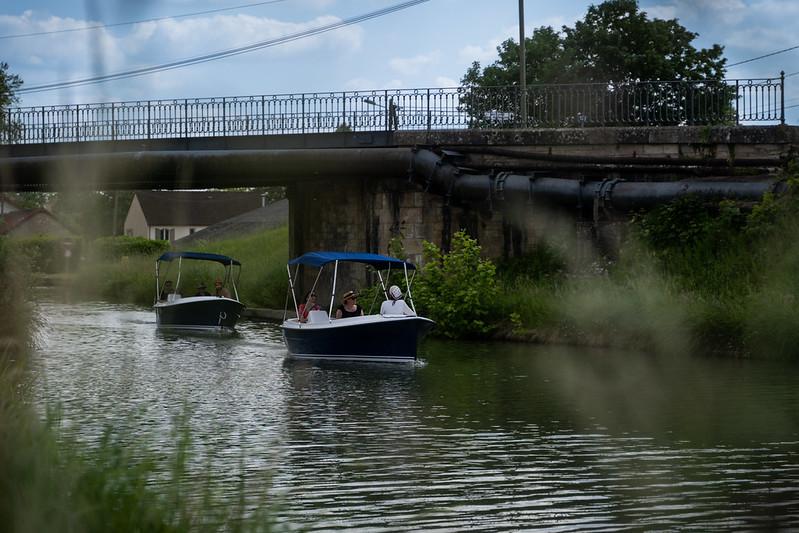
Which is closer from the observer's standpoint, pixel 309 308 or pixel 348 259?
pixel 309 308

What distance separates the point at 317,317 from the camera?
24719mm

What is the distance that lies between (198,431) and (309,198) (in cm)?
2094

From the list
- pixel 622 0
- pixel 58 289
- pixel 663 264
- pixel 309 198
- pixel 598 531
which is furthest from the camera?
pixel 309 198

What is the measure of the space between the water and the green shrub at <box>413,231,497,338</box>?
3299mm

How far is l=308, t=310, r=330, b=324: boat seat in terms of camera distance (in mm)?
24555

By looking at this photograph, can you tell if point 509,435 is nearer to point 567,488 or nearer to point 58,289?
point 567,488

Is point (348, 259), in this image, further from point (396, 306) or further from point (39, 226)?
point (39, 226)

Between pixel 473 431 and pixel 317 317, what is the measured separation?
1129cm

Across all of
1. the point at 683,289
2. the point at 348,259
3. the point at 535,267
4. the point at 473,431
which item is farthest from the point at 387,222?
the point at 473,431

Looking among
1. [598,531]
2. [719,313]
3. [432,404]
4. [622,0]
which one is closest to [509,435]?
[432,404]

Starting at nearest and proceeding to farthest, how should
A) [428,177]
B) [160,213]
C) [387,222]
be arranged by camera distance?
[160,213]
[428,177]
[387,222]

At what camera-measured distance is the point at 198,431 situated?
13117mm

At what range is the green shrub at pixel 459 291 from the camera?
88.7 ft

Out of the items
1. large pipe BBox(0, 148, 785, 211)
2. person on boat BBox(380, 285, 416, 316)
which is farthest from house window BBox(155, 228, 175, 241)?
person on boat BBox(380, 285, 416, 316)
